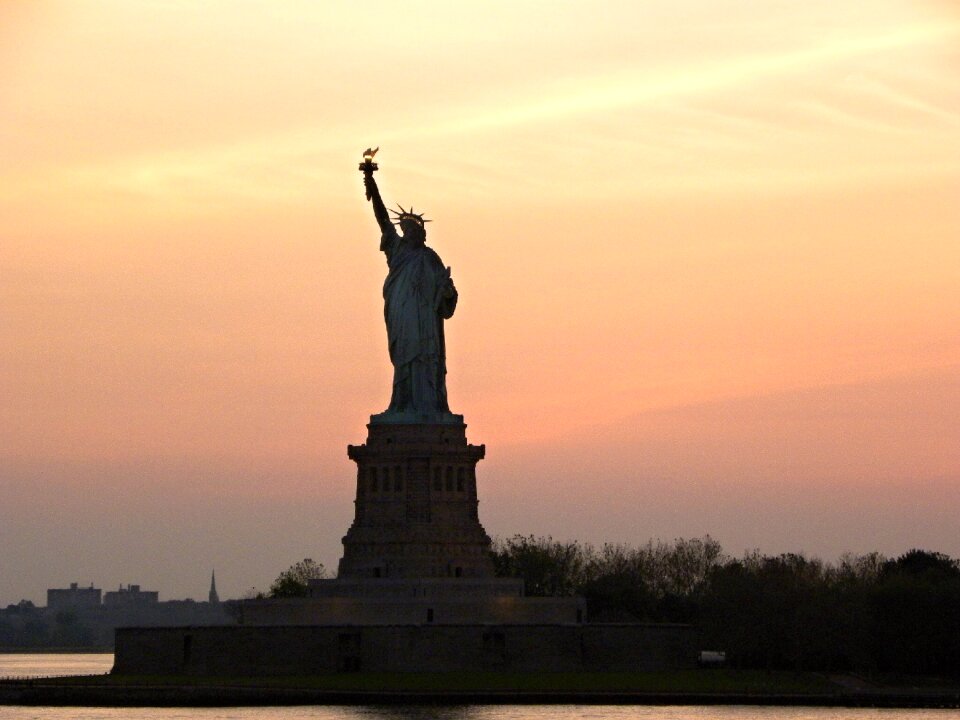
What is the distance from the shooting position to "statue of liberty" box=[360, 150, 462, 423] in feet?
324

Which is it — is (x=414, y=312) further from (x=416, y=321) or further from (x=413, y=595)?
(x=413, y=595)

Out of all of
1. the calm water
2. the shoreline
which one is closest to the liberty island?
the shoreline

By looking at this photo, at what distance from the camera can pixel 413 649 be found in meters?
90.5

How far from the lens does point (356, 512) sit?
322ft

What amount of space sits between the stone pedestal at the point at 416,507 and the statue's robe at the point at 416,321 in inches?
61.6

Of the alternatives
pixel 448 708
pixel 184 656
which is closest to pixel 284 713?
pixel 448 708

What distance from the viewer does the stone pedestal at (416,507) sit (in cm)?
9575

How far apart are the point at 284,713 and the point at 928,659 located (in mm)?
28629

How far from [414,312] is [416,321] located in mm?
392

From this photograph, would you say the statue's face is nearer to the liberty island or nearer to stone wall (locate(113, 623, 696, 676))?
the liberty island

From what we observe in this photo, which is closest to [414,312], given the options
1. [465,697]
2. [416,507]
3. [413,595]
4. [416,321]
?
[416,321]

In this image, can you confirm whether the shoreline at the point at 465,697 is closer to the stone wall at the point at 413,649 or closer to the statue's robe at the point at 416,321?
the stone wall at the point at 413,649

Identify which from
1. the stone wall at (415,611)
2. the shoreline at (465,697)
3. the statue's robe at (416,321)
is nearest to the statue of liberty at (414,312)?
the statue's robe at (416,321)

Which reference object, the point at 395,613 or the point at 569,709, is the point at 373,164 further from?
the point at 569,709
